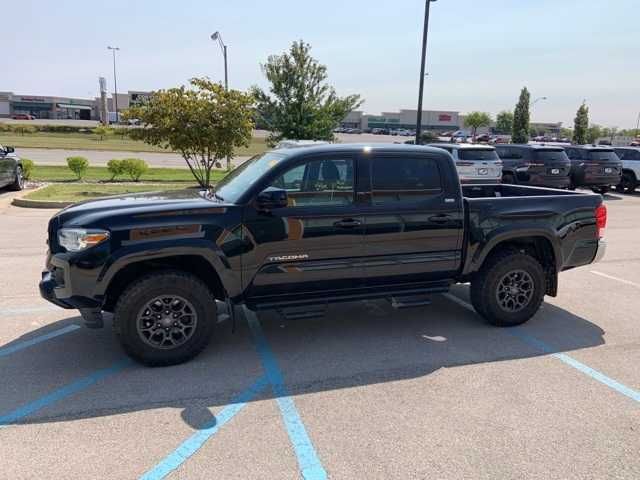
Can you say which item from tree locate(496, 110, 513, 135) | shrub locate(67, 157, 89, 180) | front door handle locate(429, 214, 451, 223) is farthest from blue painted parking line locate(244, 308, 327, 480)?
tree locate(496, 110, 513, 135)

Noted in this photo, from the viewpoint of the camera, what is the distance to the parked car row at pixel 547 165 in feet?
50.3

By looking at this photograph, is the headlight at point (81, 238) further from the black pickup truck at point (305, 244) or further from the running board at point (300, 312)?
the running board at point (300, 312)

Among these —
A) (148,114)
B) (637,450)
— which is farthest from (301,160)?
(148,114)

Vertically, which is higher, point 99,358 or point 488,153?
point 488,153

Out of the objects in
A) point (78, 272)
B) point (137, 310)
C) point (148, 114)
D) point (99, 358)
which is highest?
point (148, 114)

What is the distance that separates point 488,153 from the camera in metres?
15.5

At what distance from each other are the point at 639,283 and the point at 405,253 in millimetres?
4232

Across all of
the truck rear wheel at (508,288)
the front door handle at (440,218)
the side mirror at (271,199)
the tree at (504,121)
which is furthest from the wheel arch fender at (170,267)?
the tree at (504,121)

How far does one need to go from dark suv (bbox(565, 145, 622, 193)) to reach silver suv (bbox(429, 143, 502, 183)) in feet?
14.3

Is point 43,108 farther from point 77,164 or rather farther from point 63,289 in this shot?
point 63,289

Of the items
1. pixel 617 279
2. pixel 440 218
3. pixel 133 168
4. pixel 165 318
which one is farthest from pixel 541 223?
pixel 133 168

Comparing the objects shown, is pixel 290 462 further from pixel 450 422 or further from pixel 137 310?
pixel 137 310

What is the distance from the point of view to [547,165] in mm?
16625

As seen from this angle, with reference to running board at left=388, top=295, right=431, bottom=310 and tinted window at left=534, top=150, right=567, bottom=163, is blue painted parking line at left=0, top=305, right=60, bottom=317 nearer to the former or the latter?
running board at left=388, top=295, right=431, bottom=310
